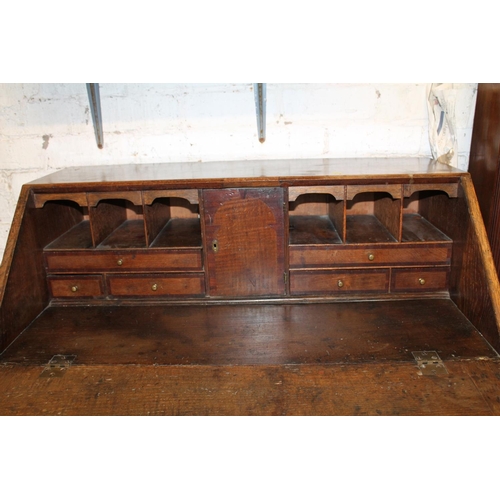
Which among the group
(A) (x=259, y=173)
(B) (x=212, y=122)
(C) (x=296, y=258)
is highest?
(B) (x=212, y=122)

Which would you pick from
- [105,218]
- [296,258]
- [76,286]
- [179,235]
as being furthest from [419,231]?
[76,286]

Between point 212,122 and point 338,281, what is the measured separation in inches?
40.2

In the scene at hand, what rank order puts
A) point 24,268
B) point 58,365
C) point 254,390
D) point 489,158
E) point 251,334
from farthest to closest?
point 489,158, point 24,268, point 251,334, point 58,365, point 254,390

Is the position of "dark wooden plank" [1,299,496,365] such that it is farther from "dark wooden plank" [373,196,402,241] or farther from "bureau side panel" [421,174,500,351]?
"dark wooden plank" [373,196,402,241]

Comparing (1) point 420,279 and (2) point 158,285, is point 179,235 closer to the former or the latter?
(2) point 158,285

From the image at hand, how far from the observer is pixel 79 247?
73.9 inches

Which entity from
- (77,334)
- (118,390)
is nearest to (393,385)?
(118,390)

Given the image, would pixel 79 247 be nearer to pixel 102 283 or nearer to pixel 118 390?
pixel 102 283

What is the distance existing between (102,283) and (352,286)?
1.07m

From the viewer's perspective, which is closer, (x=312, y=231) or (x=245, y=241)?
(x=245, y=241)

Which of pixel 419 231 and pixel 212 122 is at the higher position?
pixel 212 122

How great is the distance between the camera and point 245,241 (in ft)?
5.88

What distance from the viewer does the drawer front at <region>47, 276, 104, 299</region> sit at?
1888mm

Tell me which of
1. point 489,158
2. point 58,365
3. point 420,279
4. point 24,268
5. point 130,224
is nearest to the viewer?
point 58,365
